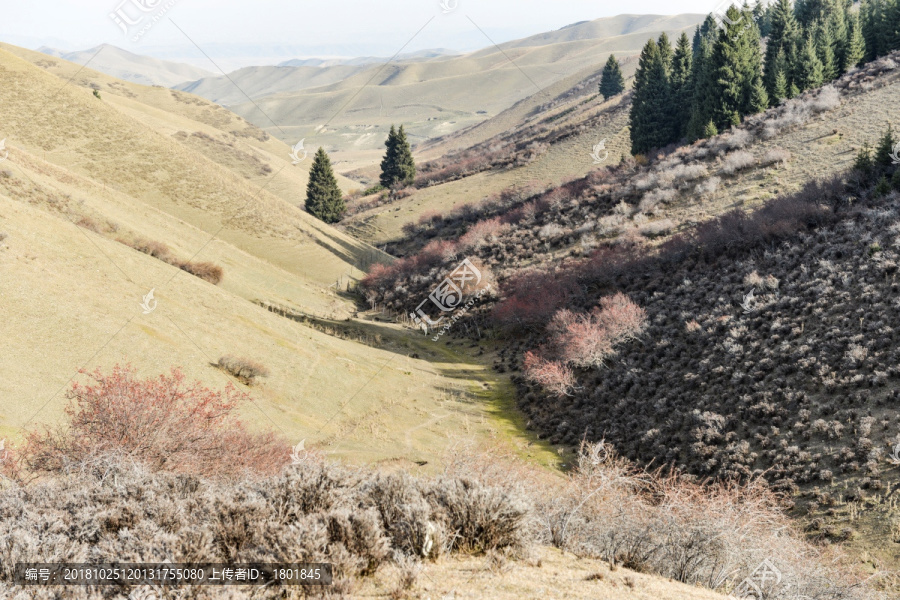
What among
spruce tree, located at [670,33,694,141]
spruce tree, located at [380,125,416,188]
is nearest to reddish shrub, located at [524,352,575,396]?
spruce tree, located at [670,33,694,141]

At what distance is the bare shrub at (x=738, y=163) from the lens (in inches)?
1837

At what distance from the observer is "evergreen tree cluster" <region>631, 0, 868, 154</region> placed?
194 feet

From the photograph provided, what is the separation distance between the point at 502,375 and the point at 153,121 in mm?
95047

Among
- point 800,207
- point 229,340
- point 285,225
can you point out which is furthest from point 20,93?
point 800,207

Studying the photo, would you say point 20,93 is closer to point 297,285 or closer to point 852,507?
point 297,285

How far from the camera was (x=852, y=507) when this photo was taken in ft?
57.6

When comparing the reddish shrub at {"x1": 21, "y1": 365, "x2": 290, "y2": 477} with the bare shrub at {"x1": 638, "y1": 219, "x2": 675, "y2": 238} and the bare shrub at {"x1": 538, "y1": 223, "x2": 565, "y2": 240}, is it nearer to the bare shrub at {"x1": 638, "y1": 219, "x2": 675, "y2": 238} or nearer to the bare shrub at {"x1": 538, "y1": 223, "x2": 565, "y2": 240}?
the bare shrub at {"x1": 638, "y1": 219, "x2": 675, "y2": 238}

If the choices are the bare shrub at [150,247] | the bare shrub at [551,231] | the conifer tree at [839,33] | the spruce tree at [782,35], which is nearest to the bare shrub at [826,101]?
the spruce tree at [782,35]

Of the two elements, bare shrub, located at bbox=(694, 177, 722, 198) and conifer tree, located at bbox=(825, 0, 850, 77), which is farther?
conifer tree, located at bbox=(825, 0, 850, 77)

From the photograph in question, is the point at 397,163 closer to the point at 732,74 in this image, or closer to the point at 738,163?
the point at 732,74

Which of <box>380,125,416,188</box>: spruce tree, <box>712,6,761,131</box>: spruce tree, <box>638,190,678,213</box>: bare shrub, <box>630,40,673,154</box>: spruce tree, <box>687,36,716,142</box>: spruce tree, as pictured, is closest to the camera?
<box>638,190,678,213</box>: bare shrub

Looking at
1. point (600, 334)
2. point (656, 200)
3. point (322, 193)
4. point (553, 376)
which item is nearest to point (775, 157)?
point (656, 200)

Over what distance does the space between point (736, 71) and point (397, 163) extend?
56259 millimetres

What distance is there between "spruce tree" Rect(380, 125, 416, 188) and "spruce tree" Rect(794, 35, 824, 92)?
58.8m
